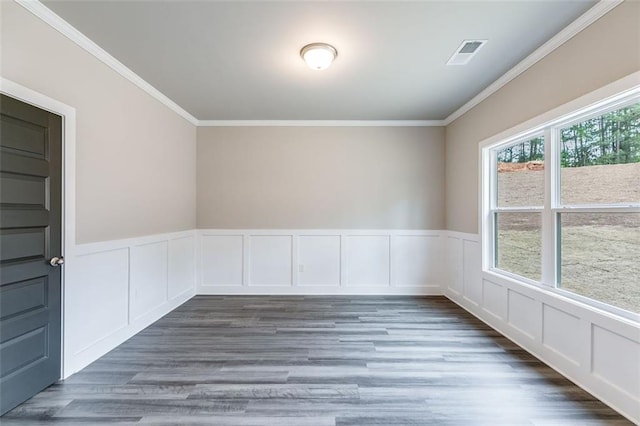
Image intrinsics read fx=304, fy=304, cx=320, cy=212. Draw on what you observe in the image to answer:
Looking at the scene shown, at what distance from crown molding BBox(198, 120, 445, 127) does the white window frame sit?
1267 mm

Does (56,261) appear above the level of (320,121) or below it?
below

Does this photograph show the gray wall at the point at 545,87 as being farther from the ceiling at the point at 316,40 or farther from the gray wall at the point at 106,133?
the gray wall at the point at 106,133

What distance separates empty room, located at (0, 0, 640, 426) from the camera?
198 centimetres

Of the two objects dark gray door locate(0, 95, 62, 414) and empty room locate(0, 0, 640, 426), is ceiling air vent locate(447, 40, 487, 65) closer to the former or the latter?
empty room locate(0, 0, 640, 426)

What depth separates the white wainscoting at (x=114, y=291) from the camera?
7.87ft

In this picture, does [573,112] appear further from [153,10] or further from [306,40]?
[153,10]

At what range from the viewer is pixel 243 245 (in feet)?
15.5

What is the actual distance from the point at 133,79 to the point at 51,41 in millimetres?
905

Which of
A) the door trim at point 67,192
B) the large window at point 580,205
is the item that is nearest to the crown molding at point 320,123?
the large window at point 580,205

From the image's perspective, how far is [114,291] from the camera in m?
2.85

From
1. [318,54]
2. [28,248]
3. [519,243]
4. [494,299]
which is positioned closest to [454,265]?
[494,299]

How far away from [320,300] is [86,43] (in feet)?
12.4

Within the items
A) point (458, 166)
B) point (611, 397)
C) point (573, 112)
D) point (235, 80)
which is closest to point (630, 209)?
point (573, 112)

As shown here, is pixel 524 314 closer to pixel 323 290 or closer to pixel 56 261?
pixel 323 290
